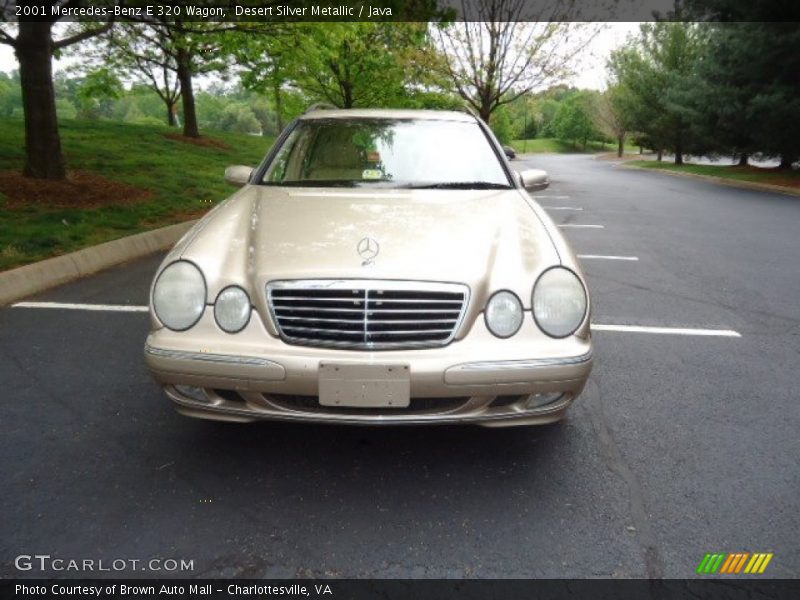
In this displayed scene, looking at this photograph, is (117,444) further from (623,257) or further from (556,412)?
(623,257)

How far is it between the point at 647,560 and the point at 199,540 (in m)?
Result: 1.56

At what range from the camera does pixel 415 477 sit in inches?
98.5

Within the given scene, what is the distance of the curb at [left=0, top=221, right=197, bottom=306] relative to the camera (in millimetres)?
5000

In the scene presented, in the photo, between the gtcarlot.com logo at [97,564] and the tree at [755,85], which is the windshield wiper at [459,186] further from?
the tree at [755,85]

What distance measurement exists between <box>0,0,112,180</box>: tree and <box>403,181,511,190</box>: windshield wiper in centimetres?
790

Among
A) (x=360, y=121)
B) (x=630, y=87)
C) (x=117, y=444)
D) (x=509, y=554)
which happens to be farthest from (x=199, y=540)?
(x=630, y=87)

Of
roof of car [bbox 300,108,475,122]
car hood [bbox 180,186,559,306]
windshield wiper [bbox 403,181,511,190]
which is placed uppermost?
roof of car [bbox 300,108,475,122]

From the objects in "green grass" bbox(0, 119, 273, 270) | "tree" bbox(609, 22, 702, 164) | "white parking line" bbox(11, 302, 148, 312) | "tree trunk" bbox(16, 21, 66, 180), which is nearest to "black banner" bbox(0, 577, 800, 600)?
"white parking line" bbox(11, 302, 148, 312)

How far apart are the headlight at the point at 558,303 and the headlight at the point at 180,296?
1.36 metres

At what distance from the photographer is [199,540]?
2.11 meters

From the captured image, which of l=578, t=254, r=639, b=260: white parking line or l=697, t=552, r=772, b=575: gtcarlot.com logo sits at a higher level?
l=578, t=254, r=639, b=260: white parking line

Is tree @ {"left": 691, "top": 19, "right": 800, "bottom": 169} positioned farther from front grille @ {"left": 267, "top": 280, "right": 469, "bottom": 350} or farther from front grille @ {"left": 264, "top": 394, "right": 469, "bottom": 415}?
front grille @ {"left": 264, "top": 394, "right": 469, "bottom": 415}

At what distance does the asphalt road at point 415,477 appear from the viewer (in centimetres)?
208

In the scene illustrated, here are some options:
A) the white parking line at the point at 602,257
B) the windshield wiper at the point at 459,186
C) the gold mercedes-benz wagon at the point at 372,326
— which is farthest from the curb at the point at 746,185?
the gold mercedes-benz wagon at the point at 372,326
